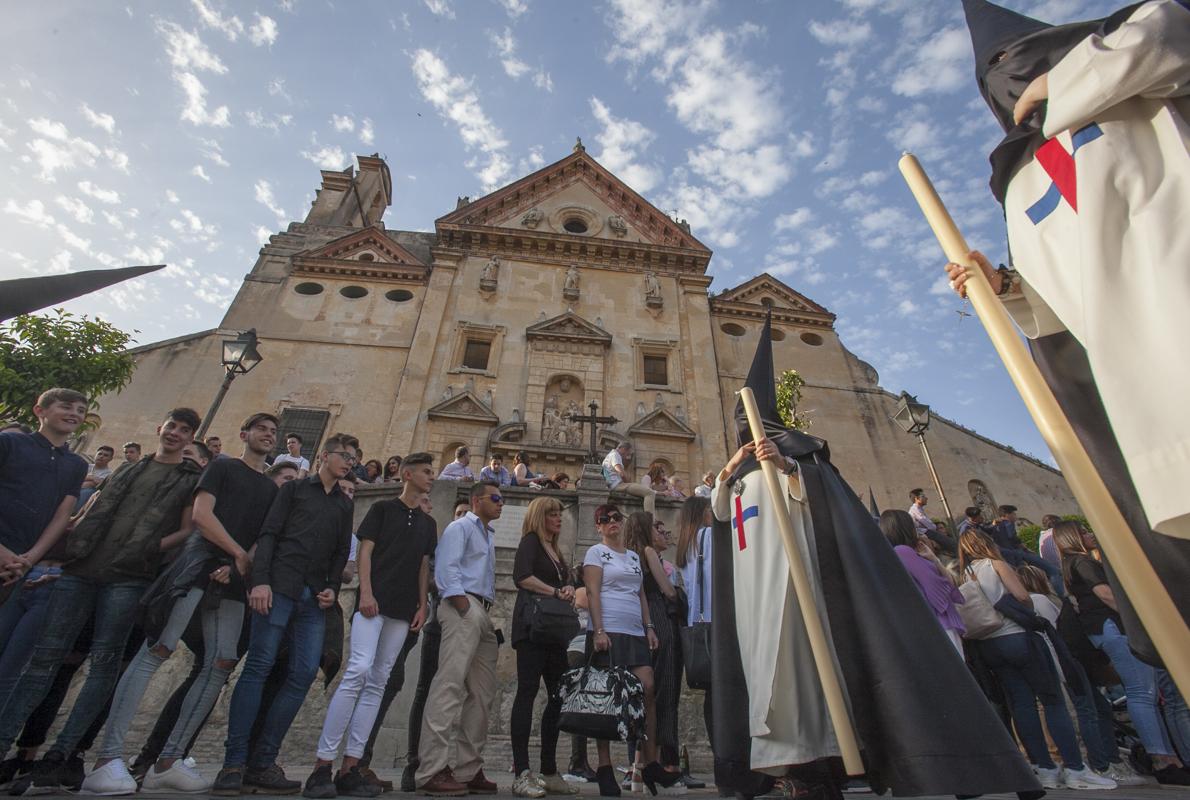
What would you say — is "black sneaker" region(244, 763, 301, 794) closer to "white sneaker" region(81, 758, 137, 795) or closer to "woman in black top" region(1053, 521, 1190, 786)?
"white sneaker" region(81, 758, 137, 795)

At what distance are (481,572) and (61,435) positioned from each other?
315 cm

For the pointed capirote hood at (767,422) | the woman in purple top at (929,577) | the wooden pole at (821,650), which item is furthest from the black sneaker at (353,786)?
the woman in purple top at (929,577)

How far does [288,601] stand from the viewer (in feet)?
14.5

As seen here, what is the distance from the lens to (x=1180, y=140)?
165 cm

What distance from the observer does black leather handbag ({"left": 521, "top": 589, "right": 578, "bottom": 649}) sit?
15.5ft

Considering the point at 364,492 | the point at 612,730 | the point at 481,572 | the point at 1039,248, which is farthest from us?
the point at 364,492

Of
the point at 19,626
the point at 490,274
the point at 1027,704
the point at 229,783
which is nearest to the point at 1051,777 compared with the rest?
the point at 1027,704

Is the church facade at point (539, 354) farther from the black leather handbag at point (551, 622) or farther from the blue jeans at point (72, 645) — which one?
the blue jeans at point (72, 645)

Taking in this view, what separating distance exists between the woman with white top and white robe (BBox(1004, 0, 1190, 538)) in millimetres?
4323

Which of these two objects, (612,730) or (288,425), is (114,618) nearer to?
(612,730)

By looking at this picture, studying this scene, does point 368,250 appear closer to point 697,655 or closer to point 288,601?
point 288,601

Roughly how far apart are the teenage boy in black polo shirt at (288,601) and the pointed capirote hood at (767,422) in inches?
121

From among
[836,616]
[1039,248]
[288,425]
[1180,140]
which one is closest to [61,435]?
[836,616]

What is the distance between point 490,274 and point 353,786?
20313mm
